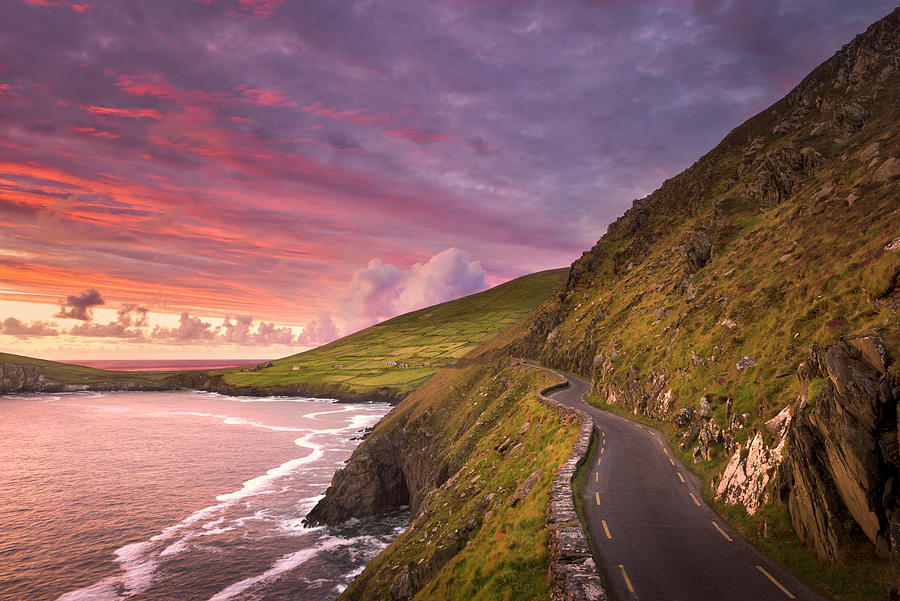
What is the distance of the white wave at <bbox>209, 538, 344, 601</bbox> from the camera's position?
134 feet

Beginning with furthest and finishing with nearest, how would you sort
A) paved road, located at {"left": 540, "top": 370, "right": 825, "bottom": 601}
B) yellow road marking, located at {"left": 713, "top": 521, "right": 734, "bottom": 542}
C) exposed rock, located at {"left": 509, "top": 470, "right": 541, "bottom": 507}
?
1. exposed rock, located at {"left": 509, "top": 470, "right": 541, "bottom": 507}
2. yellow road marking, located at {"left": 713, "top": 521, "right": 734, "bottom": 542}
3. paved road, located at {"left": 540, "top": 370, "right": 825, "bottom": 601}

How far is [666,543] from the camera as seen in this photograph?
17.5 m

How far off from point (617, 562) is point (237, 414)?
569ft

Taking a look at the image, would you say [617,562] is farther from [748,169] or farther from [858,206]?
[748,169]

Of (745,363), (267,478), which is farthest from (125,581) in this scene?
(745,363)

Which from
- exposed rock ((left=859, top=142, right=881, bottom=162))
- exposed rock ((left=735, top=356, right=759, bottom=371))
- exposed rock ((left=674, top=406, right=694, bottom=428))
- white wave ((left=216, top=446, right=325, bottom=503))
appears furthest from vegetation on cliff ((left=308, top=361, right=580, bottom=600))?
exposed rock ((left=859, top=142, right=881, bottom=162))

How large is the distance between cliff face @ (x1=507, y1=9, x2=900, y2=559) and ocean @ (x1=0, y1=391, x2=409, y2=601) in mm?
38328

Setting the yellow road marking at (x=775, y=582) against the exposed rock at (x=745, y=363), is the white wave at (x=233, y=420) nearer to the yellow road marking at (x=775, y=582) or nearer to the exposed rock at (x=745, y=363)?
the exposed rock at (x=745, y=363)

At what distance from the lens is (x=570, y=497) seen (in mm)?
21453

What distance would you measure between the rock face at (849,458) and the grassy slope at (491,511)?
10.4m

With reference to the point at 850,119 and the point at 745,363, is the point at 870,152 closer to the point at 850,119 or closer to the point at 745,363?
the point at 850,119

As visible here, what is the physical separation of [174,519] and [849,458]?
240ft

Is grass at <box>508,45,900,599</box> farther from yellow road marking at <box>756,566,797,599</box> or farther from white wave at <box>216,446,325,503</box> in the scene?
white wave at <box>216,446,325,503</box>

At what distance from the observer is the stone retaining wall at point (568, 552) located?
13.6m
